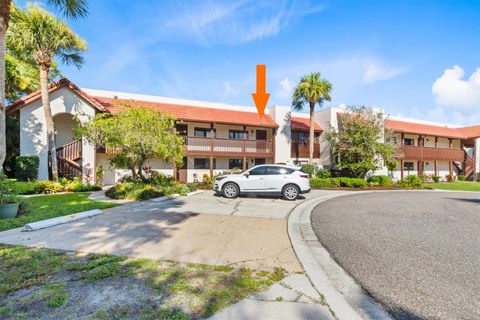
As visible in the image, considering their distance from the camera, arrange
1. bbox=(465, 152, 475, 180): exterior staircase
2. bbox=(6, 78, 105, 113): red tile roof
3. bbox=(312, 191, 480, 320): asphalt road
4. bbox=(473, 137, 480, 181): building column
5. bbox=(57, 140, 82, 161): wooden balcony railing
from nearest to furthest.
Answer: bbox=(312, 191, 480, 320): asphalt road
bbox=(6, 78, 105, 113): red tile roof
bbox=(57, 140, 82, 161): wooden balcony railing
bbox=(473, 137, 480, 181): building column
bbox=(465, 152, 475, 180): exterior staircase

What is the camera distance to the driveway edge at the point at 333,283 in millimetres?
2684

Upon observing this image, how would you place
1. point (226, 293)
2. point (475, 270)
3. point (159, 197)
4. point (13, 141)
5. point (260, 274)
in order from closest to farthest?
point (226, 293), point (260, 274), point (475, 270), point (159, 197), point (13, 141)

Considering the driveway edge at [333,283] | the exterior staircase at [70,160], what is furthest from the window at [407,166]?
the exterior staircase at [70,160]

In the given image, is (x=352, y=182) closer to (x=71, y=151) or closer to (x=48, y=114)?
(x=71, y=151)

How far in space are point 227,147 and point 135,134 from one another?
9.00 meters

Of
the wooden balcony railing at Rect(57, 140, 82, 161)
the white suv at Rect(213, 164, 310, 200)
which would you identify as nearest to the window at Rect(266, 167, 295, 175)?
the white suv at Rect(213, 164, 310, 200)

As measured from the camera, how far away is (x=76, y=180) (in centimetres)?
1296

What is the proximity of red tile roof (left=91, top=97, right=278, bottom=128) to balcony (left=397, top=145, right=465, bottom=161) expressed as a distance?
13.7 metres

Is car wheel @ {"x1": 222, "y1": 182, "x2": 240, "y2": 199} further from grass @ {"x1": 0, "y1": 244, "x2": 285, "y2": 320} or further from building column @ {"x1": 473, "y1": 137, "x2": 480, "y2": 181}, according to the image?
building column @ {"x1": 473, "y1": 137, "x2": 480, "y2": 181}

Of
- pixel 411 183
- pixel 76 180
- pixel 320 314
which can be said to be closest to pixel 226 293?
pixel 320 314

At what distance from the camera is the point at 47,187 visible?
1125cm

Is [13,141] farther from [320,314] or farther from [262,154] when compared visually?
[320,314]

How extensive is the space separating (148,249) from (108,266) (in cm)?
89

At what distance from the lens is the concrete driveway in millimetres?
4246
